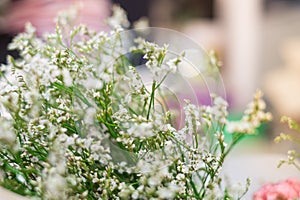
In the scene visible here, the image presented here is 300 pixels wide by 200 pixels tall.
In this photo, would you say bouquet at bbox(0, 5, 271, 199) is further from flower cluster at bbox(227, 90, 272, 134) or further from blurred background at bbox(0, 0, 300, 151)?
blurred background at bbox(0, 0, 300, 151)

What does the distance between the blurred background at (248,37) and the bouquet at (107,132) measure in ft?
6.38

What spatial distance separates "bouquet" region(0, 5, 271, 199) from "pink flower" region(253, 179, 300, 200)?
0.15ft

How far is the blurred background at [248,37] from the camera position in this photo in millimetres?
2388

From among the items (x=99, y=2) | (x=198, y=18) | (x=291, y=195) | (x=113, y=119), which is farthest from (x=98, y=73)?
(x=198, y=18)

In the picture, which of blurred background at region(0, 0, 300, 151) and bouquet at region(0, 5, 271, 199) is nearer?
bouquet at region(0, 5, 271, 199)

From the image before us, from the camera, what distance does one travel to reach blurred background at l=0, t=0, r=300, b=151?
2.39 m

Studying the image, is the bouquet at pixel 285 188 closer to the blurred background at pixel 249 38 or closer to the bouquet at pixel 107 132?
the bouquet at pixel 107 132

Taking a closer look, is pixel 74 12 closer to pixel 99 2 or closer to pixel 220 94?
pixel 220 94

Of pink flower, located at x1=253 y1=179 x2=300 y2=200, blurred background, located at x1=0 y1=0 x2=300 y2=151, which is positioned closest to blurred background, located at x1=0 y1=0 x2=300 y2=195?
→ blurred background, located at x1=0 y1=0 x2=300 y2=151

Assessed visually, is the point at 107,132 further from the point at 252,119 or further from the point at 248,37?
the point at 248,37

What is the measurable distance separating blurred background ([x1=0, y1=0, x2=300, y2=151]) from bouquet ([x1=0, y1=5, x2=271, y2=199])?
6.38ft

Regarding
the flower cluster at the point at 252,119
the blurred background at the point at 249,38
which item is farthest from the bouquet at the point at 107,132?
the blurred background at the point at 249,38

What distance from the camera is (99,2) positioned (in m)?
1.96

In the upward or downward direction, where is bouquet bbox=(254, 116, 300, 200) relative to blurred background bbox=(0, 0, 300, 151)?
downward
